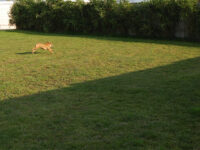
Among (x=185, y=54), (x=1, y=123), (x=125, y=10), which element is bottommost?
(x=1, y=123)

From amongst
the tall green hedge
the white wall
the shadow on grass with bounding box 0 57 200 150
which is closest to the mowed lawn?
the shadow on grass with bounding box 0 57 200 150

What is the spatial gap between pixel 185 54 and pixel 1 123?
7.33 metres

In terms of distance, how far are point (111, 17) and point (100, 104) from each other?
40.3 feet

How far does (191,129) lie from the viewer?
3.45m

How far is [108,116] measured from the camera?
3980 mm

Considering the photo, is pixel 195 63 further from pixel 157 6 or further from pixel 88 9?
pixel 88 9

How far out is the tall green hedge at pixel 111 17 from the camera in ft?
45.1

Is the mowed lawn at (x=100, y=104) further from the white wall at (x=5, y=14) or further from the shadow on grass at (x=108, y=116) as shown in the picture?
the white wall at (x=5, y=14)

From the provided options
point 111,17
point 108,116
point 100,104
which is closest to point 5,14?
point 111,17

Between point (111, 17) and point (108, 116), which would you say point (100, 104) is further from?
point (111, 17)

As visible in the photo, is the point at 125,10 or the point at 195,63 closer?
the point at 195,63

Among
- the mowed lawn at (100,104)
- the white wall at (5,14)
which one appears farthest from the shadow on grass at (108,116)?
the white wall at (5,14)

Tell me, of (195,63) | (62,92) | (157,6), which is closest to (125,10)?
(157,6)

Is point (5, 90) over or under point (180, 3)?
under
